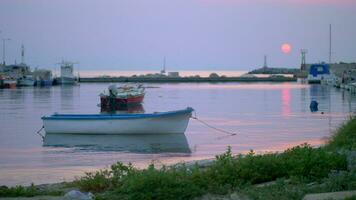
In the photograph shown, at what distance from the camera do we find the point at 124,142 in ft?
86.1

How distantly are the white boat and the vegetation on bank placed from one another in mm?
16940

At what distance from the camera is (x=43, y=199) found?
952 cm

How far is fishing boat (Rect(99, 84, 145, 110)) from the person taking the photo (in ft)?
179

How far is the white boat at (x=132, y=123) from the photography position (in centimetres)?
2822

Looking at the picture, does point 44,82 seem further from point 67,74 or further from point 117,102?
point 117,102

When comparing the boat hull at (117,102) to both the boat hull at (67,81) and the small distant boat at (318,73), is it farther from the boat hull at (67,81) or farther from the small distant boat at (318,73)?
the boat hull at (67,81)

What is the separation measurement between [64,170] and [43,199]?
848 cm

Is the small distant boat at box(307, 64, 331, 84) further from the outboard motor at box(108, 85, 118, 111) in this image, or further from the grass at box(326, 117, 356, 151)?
the grass at box(326, 117, 356, 151)

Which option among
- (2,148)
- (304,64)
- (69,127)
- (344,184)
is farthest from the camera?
(304,64)

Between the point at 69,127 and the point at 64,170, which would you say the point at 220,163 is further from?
the point at 69,127

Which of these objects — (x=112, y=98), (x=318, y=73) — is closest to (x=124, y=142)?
(x=112, y=98)

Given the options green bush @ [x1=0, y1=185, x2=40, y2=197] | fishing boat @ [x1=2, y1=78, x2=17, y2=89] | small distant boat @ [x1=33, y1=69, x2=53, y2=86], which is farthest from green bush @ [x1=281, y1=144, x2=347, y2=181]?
small distant boat @ [x1=33, y1=69, x2=53, y2=86]

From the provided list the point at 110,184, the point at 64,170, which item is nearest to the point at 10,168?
the point at 64,170

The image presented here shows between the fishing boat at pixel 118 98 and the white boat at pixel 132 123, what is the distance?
24910 mm
